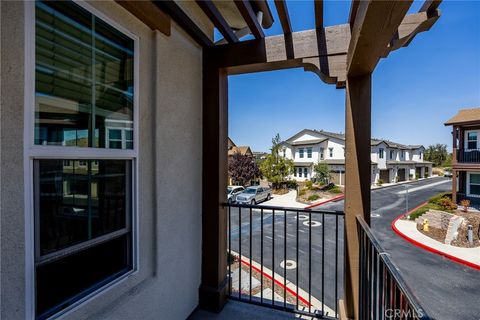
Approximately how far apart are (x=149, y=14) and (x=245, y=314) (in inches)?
103

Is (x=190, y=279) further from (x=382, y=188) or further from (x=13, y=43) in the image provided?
(x=382, y=188)

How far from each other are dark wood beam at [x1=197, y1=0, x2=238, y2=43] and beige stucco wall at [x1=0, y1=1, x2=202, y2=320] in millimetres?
358

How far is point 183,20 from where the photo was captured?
1.77 m

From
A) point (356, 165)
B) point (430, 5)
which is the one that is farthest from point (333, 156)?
point (430, 5)

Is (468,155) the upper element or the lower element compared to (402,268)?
upper

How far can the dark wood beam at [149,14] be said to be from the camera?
4.55ft

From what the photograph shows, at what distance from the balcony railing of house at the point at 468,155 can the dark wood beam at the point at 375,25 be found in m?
14.7

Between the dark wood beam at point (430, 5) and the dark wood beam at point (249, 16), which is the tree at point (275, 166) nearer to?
the dark wood beam at point (249, 16)

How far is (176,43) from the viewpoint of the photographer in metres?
1.90

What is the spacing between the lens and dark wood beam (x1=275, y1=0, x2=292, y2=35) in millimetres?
1548

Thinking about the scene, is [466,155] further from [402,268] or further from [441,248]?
[402,268]

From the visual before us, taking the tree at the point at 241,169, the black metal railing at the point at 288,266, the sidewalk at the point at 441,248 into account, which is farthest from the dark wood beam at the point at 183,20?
the tree at the point at 241,169

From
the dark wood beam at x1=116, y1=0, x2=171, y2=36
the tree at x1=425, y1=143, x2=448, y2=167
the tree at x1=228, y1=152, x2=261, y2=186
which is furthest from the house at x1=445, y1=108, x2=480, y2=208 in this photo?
the tree at x1=425, y1=143, x2=448, y2=167

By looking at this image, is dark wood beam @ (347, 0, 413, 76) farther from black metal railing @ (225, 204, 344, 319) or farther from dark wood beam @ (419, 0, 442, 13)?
black metal railing @ (225, 204, 344, 319)
